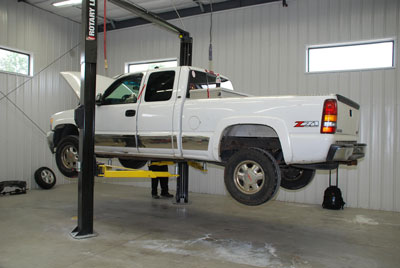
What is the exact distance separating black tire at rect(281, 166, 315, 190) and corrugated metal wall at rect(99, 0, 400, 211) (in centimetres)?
287

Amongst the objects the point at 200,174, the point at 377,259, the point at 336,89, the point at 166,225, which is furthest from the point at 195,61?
the point at 377,259

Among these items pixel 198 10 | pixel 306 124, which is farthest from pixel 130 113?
pixel 198 10

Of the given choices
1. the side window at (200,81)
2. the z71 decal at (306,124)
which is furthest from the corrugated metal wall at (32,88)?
the z71 decal at (306,124)

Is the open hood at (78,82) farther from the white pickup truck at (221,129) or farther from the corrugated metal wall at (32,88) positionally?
the corrugated metal wall at (32,88)

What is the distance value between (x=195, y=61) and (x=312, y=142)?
6.16m

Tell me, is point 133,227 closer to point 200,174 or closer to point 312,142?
point 312,142

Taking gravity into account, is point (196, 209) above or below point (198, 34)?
below

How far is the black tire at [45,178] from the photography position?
9.03 meters

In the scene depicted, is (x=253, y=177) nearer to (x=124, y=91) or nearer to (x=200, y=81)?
(x=200, y=81)

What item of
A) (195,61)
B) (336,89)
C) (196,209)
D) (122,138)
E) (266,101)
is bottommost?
(196,209)

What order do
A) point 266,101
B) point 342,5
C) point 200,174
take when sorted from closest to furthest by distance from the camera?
point 266,101
point 342,5
point 200,174

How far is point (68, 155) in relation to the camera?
568 cm

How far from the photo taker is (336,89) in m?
7.71

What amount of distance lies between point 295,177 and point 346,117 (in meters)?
1.36
